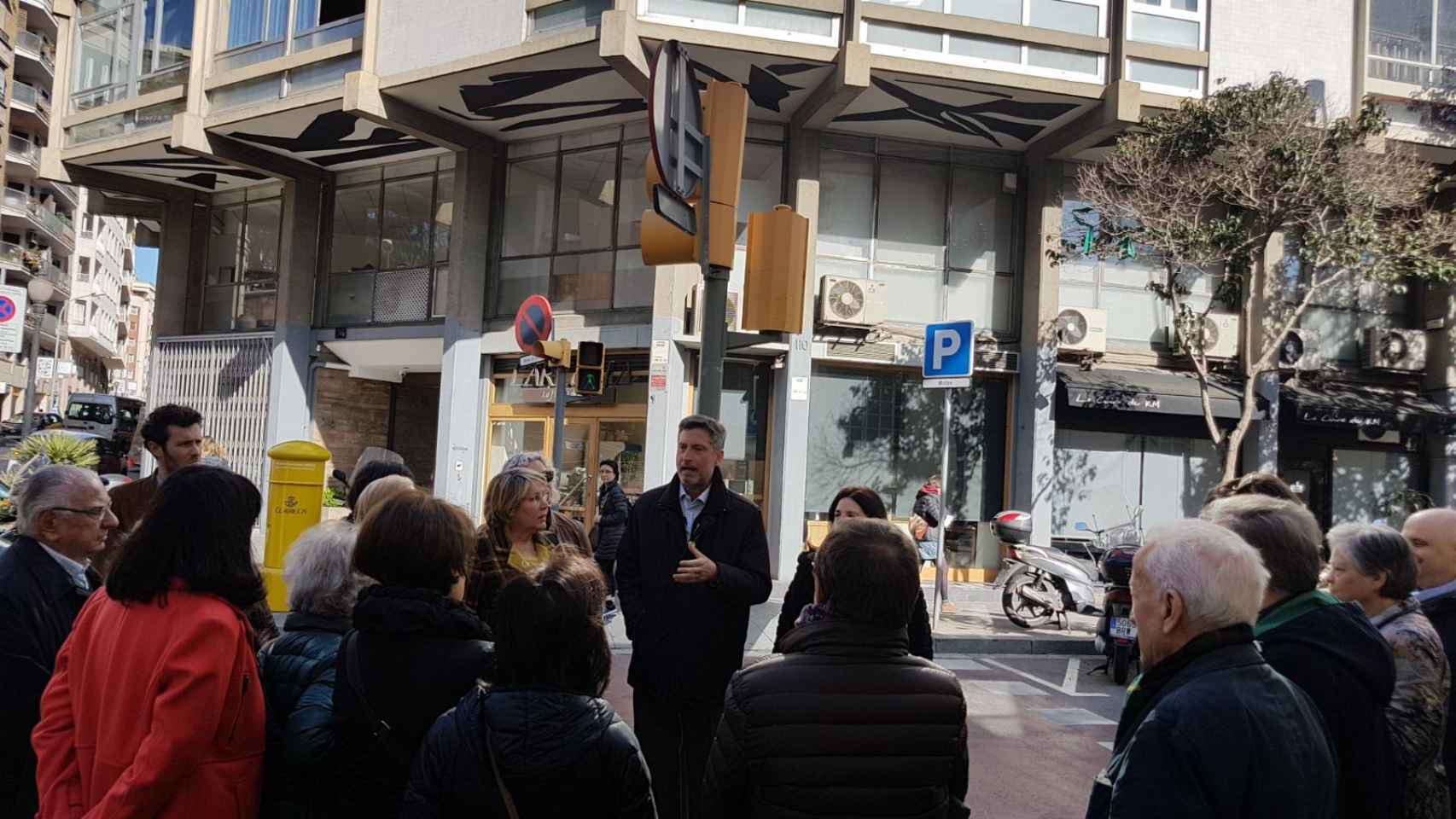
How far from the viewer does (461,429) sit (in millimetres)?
17172

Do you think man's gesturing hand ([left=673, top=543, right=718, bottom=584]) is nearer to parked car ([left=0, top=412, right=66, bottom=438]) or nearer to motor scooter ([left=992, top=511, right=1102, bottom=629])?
motor scooter ([left=992, top=511, right=1102, bottom=629])

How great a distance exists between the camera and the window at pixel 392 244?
1845 centimetres

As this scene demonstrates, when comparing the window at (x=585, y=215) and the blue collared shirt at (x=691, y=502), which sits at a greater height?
the window at (x=585, y=215)

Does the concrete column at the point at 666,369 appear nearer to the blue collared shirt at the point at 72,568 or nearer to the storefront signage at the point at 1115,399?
the storefront signage at the point at 1115,399

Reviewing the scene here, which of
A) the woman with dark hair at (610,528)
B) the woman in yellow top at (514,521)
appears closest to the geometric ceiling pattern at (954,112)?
the woman with dark hair at (610,528)

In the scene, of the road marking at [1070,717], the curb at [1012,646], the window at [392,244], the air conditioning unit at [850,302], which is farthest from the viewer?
the window at [392,244]

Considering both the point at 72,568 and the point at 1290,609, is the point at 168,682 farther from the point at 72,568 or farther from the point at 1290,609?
the point at 1290,609

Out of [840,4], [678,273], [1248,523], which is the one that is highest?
[840,4]

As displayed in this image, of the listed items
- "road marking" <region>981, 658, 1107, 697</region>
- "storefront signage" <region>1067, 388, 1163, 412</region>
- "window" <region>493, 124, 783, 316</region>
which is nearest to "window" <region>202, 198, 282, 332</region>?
"window" <region>493, 124, 783, 316</region>

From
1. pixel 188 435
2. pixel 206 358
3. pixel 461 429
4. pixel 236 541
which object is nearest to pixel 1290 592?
pixel 236 541

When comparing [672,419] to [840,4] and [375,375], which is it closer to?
[840,4]

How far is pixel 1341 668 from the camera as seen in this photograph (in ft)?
8.84

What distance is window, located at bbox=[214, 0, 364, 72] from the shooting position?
668 inches

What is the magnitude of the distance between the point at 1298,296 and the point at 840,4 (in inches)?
360
